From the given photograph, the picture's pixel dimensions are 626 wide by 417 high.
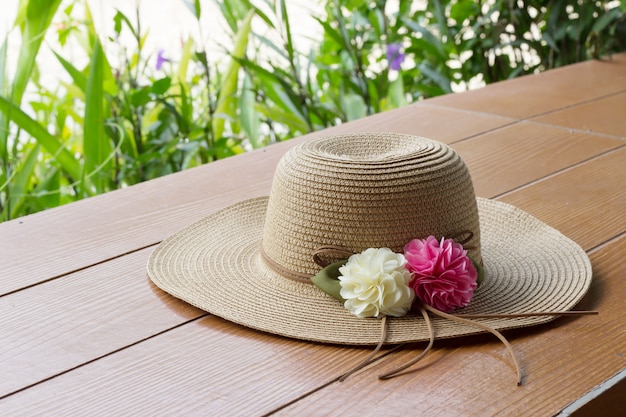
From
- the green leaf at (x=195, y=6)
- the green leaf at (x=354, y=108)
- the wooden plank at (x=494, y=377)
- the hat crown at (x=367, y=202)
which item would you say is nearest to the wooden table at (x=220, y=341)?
the wooden plank at (x=494, y=377)

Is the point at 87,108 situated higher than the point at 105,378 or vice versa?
the point at 87,108

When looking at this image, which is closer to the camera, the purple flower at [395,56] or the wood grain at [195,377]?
the wood grain at [195,377]

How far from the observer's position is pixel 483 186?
49.0 inches

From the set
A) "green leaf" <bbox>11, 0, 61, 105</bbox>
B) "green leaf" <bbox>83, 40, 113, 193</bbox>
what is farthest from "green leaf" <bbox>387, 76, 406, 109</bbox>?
"green leaf" <bbox>11, 0, 61, 105</bbox>

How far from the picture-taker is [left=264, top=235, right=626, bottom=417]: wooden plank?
697 millimetres

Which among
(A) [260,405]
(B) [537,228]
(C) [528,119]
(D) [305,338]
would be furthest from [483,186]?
(A) [260,405]

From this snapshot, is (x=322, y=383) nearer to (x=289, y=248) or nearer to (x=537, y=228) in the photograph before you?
(x=289, y=248)

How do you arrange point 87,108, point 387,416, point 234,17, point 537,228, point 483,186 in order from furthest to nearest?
point 234,17 → point 87,108 → point 483,186 → point 537,228 → point 387,416

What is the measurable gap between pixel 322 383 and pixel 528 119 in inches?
38.8

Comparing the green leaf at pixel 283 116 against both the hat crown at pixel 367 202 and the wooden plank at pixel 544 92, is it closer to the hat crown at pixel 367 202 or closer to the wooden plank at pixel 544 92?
the wooden plank at pixel 544 92

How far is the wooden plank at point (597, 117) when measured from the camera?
59.1 inches

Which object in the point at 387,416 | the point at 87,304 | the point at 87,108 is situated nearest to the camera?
the point at 387,416

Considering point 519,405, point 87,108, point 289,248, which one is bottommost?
point 519,405

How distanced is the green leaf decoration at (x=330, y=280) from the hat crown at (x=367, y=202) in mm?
22
